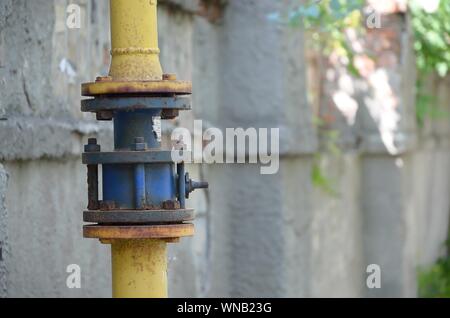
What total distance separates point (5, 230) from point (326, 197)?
3.51 m

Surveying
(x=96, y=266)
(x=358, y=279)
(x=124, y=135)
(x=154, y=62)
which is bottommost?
(x=358, y=279)

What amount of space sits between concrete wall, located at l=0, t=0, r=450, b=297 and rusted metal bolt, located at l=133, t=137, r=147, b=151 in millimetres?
853

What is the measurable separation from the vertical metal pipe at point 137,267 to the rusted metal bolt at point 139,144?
0.19 metres

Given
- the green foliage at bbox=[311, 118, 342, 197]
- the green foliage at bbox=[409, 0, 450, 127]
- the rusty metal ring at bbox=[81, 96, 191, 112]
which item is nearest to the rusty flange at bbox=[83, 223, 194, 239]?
the rusty metal ring at bbox=[81, 96, 191, 112]

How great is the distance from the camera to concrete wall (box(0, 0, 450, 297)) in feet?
11.0

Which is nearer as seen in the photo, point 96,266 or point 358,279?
point 96,266

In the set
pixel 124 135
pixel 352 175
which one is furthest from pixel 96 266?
pixel 352 175

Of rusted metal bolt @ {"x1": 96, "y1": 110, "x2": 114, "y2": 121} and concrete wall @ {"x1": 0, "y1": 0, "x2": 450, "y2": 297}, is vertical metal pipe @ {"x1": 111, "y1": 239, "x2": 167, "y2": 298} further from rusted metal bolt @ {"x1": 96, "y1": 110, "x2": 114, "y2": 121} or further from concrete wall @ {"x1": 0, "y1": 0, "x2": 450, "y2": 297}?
concrete wall @ {"x1": 0, "y1": 0, "x2": 450, "y2": 297}

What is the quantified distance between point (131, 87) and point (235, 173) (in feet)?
10.1

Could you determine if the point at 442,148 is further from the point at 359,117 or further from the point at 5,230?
the point at 5,230

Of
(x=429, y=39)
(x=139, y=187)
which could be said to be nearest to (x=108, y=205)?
(x=139, y=187)

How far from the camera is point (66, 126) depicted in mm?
3566

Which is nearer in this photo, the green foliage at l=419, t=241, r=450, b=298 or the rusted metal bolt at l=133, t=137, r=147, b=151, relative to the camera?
the rusted metal bolt at l=133, t=137, r=147, b=151
